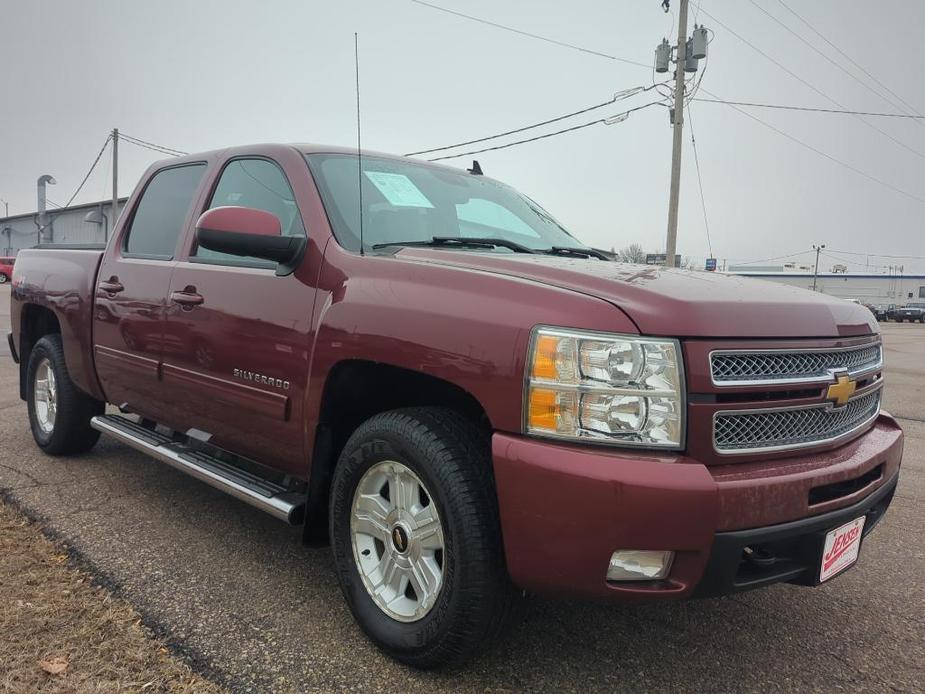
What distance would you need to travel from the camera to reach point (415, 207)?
3.17 metres

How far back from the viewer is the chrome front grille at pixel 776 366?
79.8 inches

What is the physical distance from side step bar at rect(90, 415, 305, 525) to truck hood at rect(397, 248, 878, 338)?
104 centimetres

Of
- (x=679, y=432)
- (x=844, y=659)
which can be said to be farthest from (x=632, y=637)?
(x=679, y=432)

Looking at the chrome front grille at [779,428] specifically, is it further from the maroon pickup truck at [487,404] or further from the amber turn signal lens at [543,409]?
the amber turn signal lens at [543,409]

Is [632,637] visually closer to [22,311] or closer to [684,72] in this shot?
[22,311]

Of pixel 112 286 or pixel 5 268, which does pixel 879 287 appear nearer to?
pixel 5 268

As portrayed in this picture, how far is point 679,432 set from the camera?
1.96 metres

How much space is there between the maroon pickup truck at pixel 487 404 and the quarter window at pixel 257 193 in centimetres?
1

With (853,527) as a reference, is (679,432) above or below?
above

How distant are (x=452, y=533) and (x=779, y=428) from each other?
1008 millimetres

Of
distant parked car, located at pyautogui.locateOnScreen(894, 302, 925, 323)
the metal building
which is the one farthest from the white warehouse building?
the metal building

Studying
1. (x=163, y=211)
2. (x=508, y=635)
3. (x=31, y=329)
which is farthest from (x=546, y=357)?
(x=31, y=329)

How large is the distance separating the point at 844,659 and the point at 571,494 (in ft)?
4.64

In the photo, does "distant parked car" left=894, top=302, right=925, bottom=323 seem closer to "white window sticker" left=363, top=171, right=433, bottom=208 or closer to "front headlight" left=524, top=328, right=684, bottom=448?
"white window sticker" left=363, top=171, right=433, bottom=208
